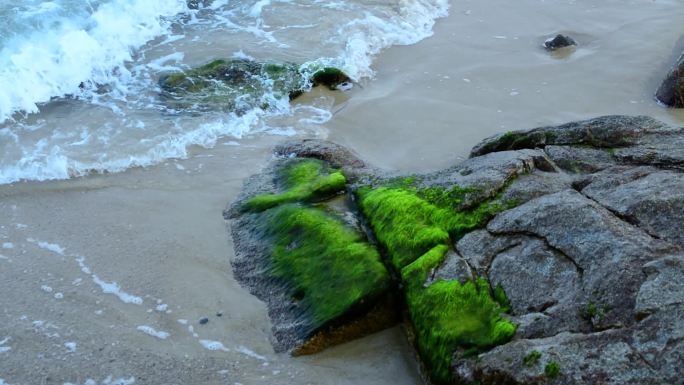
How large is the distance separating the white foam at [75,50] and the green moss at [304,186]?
12.5 ft

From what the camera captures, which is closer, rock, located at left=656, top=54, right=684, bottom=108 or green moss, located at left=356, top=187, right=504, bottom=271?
green moss, located at left=356, top=187, right=504, bottom=271

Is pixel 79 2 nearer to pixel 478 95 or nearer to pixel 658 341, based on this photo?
pixel 478 95

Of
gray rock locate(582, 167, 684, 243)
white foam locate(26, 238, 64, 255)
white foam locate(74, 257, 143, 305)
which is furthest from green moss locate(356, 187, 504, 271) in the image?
white foam locate(26, 238, 64, 255)

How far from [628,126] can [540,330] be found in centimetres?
272

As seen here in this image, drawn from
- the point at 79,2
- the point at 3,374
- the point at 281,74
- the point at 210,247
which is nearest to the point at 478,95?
the point at 281,74

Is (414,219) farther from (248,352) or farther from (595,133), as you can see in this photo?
(595,133)

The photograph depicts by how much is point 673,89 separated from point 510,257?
507 cm

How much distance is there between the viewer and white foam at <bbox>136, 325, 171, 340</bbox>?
4730 mm

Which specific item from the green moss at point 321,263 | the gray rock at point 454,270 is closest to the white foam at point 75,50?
the green moss at point 321,263

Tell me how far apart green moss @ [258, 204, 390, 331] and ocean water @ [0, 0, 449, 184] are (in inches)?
94.7

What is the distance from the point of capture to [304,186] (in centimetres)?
617

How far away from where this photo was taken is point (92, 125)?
7906 millimetres

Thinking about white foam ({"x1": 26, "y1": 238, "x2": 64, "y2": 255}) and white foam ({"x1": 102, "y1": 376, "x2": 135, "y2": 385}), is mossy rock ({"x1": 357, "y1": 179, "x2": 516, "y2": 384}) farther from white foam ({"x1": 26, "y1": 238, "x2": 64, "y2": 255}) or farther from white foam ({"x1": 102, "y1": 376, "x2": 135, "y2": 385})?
white foam ({"x1": 26, "y1": 238, "x2": 64, "y2": 255})

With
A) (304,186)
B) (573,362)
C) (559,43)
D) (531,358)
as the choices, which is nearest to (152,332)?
(304,186)
